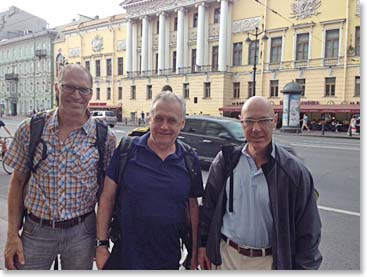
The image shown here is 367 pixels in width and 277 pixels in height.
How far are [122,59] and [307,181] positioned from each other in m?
8.68

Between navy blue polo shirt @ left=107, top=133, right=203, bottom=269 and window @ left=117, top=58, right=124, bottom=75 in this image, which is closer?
navy blue polo shirt @ left=107, top=133, right=203, bottom=269

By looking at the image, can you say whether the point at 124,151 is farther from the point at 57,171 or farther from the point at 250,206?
the point at 250,206

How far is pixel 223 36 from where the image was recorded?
13.3 metres

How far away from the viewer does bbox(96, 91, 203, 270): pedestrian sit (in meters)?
1.48

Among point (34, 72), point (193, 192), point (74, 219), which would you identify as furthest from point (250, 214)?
point (34, 72)

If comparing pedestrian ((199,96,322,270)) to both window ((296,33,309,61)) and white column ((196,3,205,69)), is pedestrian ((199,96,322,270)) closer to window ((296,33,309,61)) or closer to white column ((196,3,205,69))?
white column ((196,3,205,69))

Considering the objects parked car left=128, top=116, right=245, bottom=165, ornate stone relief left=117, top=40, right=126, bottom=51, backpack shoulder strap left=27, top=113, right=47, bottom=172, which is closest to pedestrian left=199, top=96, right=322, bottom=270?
backpack shoulder strap left=27, top=113, right=47, bottom=172

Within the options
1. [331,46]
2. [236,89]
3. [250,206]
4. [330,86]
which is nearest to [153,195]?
[250,206]

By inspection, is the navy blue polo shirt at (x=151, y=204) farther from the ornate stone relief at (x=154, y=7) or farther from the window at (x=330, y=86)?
the window at (x=330, y=86)

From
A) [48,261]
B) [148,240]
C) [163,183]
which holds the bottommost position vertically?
[48,261]

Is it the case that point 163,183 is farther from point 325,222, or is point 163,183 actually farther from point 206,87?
point 206,87

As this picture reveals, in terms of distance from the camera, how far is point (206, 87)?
13.9 metres

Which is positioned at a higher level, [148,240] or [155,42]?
[155,42]

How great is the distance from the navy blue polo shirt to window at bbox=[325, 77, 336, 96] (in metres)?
21.4
